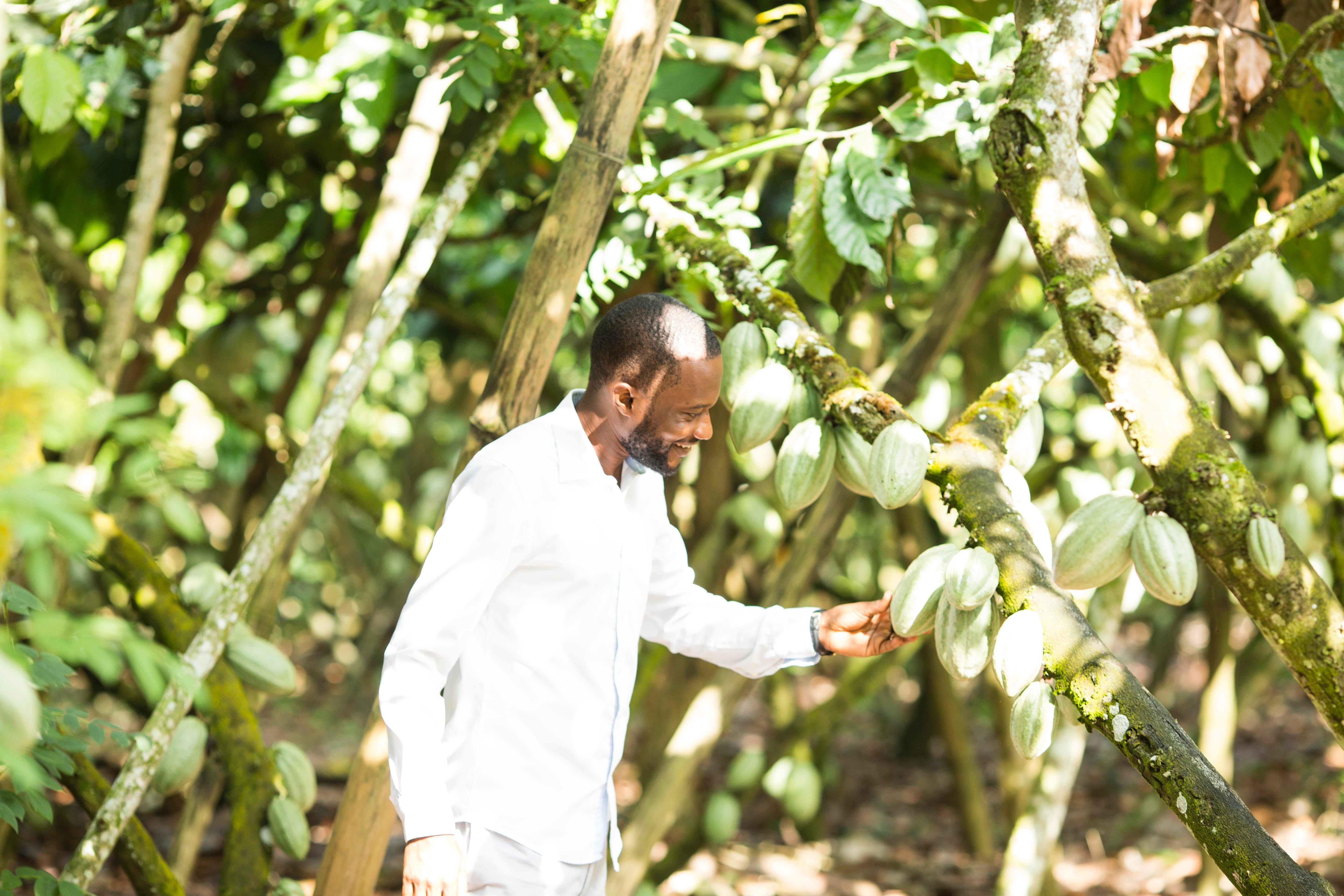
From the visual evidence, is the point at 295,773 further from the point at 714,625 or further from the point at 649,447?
the point at 649,447

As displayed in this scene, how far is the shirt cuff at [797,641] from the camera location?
5.06 feet

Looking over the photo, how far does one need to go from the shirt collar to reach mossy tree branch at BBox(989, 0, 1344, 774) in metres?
0.61

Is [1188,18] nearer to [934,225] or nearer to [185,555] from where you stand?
[934,225]

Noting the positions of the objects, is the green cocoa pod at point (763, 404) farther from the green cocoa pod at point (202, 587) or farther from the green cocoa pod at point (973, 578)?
the green cocoa pod at point (202, 587)

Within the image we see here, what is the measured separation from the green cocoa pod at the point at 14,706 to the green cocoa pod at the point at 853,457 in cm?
95

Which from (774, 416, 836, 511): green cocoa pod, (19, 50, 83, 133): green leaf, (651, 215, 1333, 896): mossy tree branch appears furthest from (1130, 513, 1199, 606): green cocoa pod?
(19, 50, 83, 133): green leaf

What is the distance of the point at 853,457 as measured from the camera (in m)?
1.36

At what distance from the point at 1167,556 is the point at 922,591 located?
26 cm

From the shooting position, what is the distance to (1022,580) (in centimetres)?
106

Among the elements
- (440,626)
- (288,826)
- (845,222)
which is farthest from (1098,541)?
(288,826)

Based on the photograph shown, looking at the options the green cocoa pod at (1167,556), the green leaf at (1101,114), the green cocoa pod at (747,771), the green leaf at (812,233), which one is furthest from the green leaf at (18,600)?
the green cocoa pod at (747,771)

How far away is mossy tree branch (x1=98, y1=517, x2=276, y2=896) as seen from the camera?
1695mm

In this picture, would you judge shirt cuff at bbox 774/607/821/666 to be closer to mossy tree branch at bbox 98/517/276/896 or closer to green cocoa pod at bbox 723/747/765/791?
mossy tree branch at bbox 98/517/276/896

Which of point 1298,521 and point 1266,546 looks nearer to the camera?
point 1266,546
